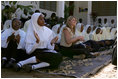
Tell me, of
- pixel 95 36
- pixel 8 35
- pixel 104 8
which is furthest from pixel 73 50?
pixel 104 8

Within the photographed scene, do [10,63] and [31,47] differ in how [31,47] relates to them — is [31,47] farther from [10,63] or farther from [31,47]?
[10,63]

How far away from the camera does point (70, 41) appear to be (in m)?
5.35

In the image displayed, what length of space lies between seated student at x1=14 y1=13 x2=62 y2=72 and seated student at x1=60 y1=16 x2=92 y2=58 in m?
0.75

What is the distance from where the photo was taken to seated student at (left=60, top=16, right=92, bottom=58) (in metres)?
5.38

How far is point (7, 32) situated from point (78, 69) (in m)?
1.56

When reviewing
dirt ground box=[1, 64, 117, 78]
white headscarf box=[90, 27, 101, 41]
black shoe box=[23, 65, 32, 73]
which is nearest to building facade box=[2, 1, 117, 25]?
white headscarf box=[90, 27, 101, 41]

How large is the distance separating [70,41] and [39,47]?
1011 millimetres

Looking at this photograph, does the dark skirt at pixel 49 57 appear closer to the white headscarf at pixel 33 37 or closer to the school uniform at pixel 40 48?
the school uniform at pixel 40 48

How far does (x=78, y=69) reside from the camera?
4.59m

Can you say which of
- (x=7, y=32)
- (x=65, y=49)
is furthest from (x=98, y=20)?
(x=7, y=32)

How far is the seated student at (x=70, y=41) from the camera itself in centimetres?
538

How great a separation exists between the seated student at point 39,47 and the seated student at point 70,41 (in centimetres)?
75

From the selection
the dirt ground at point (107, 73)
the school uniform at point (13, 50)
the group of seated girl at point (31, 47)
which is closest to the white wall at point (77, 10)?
the dirt ground at point (107, 73)

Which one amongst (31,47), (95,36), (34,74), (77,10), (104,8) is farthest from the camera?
(77,10)
